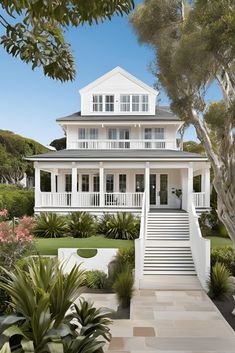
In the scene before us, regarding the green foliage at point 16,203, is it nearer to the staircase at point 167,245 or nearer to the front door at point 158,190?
the front door at point 158,190

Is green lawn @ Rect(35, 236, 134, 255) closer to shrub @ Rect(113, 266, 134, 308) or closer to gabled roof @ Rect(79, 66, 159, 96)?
shrub @ Rect(113, 266, 134, 308)

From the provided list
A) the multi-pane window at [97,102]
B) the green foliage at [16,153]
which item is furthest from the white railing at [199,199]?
the green foliage at [16,153]

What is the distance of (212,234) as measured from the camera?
20250 millimetres

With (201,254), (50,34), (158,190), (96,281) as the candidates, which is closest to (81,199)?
(158,190)

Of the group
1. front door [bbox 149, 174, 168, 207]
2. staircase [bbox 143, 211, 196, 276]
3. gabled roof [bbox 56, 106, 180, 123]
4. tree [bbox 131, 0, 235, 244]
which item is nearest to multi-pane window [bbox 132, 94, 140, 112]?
gabled roof [bbox 56, 106, 180, 123]

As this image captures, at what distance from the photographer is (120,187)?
24.7 m

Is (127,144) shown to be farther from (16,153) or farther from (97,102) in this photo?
(16,153)

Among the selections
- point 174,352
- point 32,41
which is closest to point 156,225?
point 174,352

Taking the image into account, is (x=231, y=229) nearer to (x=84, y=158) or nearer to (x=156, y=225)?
(x=156, y=225)

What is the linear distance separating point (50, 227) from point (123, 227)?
13.3ft

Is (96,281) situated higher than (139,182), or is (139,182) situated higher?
(139,182)

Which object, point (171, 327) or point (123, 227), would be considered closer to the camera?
point (171, 327)

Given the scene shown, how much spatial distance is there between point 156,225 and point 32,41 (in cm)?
1507

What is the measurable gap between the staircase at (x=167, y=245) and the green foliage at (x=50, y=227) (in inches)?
189
